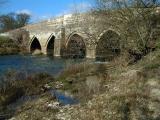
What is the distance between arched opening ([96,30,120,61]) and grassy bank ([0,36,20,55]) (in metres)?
32.2

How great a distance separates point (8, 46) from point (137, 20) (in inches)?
1550

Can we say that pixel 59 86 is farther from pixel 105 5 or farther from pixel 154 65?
pixel 105 5

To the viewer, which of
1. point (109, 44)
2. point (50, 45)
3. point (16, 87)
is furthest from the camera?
point (50, 45)

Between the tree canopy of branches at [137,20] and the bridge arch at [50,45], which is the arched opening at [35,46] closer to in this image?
the bridge arch at [50,45]

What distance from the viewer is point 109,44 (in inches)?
961

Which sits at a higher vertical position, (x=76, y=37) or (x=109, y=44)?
(x=76, y=37)


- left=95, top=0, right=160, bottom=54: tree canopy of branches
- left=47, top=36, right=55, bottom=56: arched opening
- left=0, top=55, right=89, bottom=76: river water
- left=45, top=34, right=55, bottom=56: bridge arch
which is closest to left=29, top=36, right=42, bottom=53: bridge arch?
left=47, top=36, right=55, bottom=56: arched opening

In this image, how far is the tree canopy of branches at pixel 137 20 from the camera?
21.8m

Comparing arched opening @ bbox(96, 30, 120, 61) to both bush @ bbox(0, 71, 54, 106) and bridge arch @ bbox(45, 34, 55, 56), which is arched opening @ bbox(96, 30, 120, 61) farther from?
bridge arch @ bbox(45, 34, 55, 56)

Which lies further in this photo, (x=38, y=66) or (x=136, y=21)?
(x=38, y=66)

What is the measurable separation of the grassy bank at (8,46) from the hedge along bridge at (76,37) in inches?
95.6

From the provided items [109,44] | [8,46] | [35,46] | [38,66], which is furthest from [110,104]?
[8,46]

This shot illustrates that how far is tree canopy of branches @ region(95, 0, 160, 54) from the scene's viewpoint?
2181 cm

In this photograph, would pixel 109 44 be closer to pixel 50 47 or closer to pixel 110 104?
pixel 110 104
